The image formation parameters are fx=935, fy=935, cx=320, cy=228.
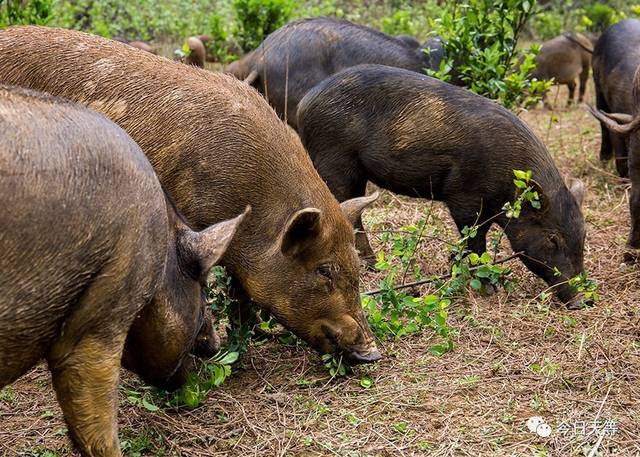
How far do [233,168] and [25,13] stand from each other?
4760 mm

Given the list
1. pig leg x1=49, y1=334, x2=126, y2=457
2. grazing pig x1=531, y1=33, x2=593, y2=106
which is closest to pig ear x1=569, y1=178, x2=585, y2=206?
pig leg x1=49, y1=334, x2=126, y2=457

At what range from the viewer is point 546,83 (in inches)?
308

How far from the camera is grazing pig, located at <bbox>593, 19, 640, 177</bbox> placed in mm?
9727

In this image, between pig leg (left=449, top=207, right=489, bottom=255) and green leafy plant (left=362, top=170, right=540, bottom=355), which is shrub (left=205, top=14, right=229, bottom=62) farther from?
green leafy plant (left=362, top=170, right=540, bottom=355)

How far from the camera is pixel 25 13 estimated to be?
8.60m

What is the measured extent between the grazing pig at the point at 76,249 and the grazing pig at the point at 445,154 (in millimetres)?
3189

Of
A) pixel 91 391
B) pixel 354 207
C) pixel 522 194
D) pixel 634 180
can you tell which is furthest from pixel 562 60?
pixel 91 391

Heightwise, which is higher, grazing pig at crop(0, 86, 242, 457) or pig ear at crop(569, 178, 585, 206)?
grazing pig at crop(0, 86, 242, 457)

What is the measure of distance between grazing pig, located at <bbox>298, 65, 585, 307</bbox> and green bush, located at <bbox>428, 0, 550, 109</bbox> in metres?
1.29

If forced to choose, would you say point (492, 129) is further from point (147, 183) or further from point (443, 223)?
point (147, 183)

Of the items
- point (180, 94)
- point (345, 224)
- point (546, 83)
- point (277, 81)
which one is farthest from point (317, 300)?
point (277, 81)

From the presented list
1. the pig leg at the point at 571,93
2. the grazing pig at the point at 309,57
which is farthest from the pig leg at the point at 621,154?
the pig leg at the point at 571,93

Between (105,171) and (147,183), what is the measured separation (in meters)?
0.19

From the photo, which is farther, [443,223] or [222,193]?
[443,223]
